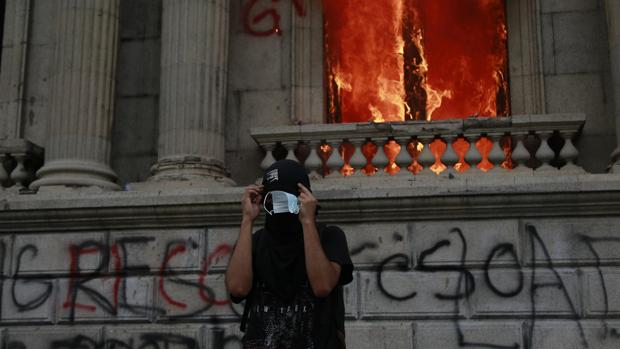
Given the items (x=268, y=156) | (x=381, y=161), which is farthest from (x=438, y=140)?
(x=268, y=156)

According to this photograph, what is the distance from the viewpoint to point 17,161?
11.2 metres

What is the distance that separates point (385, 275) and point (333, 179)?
65.2 inches

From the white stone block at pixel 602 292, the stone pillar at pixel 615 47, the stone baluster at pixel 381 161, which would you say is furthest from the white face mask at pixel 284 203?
the stone pillar at pixel 615 47

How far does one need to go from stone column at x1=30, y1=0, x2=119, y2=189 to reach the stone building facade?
0.08 feet

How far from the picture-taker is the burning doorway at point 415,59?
1152cm

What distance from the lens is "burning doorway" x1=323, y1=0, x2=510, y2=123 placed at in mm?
11523

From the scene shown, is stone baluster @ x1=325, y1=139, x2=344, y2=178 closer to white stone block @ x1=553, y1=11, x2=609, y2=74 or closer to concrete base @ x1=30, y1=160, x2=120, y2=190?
concrete base @ x1=30, y1=160, x2=120, y2=190

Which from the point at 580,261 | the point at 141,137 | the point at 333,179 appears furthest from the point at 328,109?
the point at 580,261

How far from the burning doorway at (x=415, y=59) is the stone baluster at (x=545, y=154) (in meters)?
1.34

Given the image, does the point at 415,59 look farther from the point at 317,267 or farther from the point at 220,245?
the point at 317,267

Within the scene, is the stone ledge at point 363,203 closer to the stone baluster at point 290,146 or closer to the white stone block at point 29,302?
the white stone block at point 29,302

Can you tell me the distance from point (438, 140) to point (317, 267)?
6781mm

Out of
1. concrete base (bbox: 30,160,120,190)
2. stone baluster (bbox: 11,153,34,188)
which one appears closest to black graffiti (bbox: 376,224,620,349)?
concrete base (bbox: 30,160,120,190)

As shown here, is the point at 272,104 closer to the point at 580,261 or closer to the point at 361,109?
the point at 361,109
